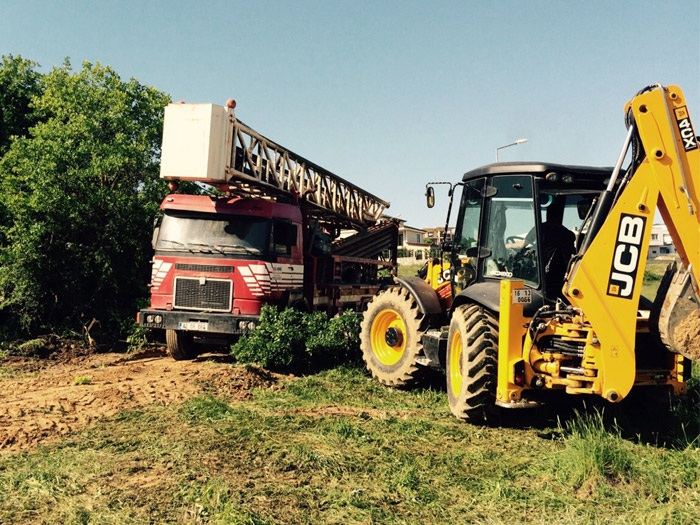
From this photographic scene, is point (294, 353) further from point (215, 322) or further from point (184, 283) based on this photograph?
point (184, 283)

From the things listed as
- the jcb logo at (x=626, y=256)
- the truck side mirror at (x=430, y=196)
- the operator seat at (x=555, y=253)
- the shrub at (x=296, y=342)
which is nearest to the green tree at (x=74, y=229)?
the shrub at (x=296, y=342)

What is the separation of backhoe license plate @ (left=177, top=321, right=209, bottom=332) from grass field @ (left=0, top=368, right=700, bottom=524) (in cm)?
296

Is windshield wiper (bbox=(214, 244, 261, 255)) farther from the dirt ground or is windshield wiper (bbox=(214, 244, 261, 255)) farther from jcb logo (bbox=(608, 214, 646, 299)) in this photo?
jcb logo (bbox=(608, 214, 646, 299))

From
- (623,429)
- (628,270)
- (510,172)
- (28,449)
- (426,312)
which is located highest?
(510,172)

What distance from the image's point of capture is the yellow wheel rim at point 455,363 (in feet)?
20.5

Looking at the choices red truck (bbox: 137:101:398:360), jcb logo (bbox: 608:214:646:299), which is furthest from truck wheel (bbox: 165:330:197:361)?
jcb logo (bbox: 608:214:646:299)

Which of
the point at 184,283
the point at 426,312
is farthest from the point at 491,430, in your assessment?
the point at 184,283

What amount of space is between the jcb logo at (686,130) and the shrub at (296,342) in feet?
18.7

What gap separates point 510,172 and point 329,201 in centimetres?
762

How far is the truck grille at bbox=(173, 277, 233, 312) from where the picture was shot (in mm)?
9414

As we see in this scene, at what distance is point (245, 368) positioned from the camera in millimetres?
8461

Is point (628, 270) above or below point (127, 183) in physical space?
below

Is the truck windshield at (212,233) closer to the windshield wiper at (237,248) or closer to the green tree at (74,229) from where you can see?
the windshield wiper at (237,248)

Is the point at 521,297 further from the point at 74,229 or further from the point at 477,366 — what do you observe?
the point at 74,229
